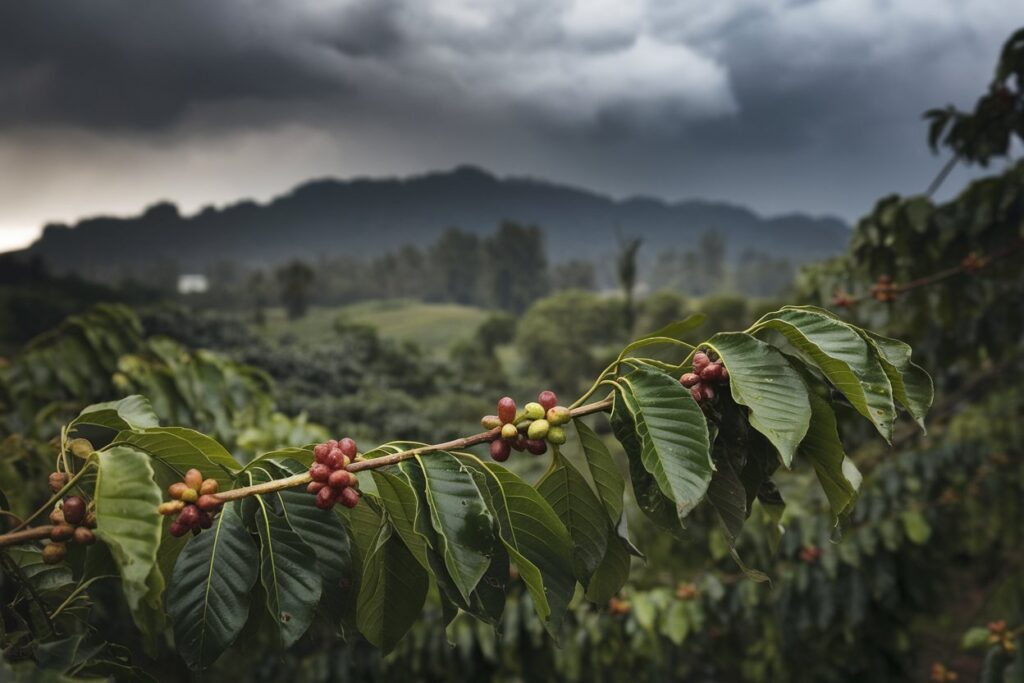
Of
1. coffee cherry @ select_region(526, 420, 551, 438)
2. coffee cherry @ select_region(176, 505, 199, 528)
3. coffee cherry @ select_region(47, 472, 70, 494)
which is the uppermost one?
coffee cherry @ select_region(526, 420, 551, 438)

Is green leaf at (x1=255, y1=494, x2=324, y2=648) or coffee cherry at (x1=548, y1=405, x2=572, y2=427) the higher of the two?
coffee cherry at (x1=548, y1=405, x2=572, y2=427)

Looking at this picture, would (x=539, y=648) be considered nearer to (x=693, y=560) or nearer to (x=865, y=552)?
A: (x=865, y=552)

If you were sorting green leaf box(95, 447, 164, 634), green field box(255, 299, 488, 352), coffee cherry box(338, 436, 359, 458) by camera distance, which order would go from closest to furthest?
green leaf box(95, 447, 164, 634) → coffee cherry box(338, 436, 359, 458) → green field box(255, 299, 488, 352)

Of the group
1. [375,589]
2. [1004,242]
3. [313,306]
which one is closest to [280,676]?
[375,589]

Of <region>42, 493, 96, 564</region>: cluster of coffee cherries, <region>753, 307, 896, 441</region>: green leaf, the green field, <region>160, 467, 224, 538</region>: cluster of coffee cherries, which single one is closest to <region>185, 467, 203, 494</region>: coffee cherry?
<region>160, 467, 224, 538</region>: cluster of coffee cherries

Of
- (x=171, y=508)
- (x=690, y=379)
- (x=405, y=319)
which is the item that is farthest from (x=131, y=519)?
(x=405, y=319)

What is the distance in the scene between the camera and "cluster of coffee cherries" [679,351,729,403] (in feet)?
2.97

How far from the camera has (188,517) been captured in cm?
74

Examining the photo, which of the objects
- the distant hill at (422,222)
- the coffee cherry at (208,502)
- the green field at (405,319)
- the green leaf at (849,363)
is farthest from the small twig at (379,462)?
the distant hill at (422,222)

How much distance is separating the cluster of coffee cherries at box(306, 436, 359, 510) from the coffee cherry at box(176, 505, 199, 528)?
0.12 m

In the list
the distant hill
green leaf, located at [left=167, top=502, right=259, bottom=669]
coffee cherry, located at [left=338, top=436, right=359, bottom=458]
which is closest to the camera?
green leaf, located at [left=167, top=502, right=259, bottom=669]

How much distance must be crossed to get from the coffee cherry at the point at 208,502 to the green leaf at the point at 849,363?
742 mm

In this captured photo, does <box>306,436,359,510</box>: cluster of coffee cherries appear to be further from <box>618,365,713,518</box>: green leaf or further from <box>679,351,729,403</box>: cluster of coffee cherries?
<box>679,351,729,403</box>: cluster of coffee cherries

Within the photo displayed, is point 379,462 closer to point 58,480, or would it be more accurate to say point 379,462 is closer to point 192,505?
point 192,505
